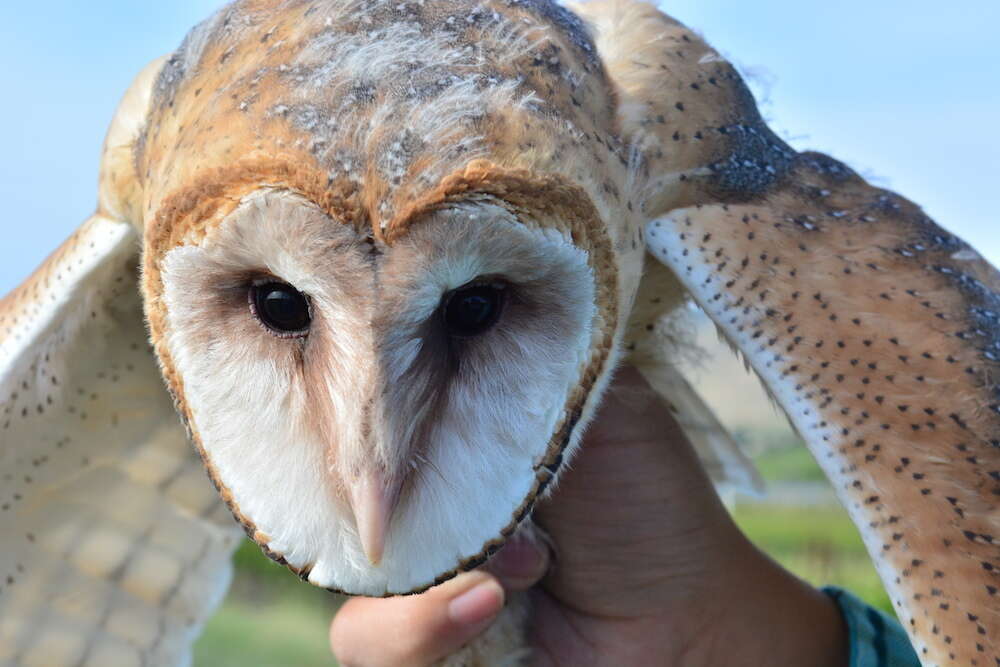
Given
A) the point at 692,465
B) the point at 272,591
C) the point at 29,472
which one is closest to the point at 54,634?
the point at 29,472

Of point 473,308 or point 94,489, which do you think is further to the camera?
point 94,489

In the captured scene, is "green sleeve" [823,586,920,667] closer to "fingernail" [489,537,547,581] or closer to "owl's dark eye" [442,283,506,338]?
"fingernail" [489,537,547,581]

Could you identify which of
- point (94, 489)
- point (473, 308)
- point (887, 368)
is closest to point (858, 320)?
point (887, 368)

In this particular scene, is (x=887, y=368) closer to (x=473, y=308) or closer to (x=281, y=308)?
(x=473, y=308)

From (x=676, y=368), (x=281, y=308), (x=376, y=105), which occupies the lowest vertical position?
(x=676, y=368)

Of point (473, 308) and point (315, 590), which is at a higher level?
point (473, 308)

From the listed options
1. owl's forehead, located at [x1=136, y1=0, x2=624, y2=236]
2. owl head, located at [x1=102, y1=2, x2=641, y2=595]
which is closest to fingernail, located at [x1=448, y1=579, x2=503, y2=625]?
owl head, located at [x1=102, y1=2, x2=641, y2=595]

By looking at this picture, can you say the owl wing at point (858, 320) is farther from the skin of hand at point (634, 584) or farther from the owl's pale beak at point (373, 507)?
the owl's pale beak at point (373, 507)
